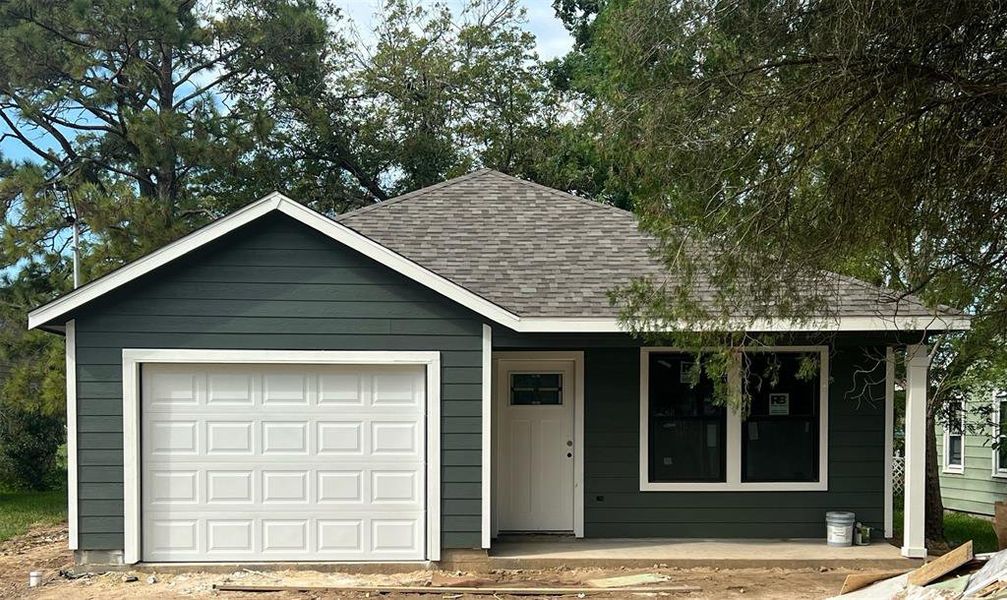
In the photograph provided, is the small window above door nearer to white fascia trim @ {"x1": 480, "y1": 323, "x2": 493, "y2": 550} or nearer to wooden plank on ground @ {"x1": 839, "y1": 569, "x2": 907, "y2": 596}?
white fascia trim @ {"x1": 480, "y1": 323, "x2": 493, "y2": 550}

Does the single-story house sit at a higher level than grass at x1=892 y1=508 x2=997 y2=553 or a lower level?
higher

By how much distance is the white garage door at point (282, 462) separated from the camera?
926 centimetres

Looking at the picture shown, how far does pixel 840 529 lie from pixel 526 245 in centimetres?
478

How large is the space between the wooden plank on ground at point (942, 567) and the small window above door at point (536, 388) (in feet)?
15.3

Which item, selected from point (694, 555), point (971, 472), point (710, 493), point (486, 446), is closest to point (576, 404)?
point (486, 446)

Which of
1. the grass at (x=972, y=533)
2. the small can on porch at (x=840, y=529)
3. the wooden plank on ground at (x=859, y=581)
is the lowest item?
the grass at (x=972, y=533)

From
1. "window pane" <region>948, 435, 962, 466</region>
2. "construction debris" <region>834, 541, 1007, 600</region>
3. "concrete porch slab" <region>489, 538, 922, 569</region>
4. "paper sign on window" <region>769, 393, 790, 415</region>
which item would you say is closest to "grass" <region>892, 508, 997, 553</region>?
"window pane" <region>948, 435, 962, 466</region>

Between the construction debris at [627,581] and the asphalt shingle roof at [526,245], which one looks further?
the asphalt shingle roof at [526,245]

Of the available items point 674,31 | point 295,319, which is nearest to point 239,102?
point 295,319

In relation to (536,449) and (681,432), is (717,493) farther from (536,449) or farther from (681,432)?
(536,449)

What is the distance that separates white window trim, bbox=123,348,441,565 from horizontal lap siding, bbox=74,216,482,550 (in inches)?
2.7

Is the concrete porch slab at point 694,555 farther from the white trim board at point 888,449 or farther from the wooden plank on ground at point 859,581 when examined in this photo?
the wooden plank on ground at point 859,581

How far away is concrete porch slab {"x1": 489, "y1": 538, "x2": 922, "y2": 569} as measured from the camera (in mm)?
9477

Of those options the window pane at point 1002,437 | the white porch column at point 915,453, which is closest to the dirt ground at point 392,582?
the white porch column at point 915,453
